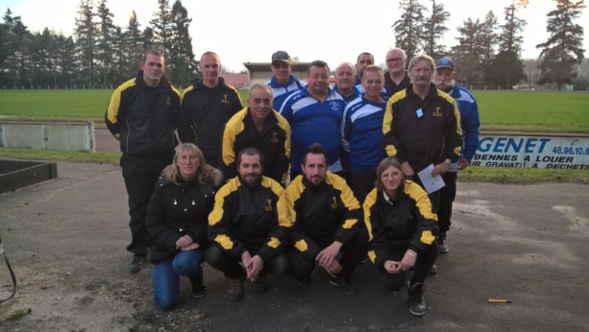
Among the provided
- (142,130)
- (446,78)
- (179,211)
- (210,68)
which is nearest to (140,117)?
(142,130)

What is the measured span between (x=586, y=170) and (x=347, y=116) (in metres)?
8.35

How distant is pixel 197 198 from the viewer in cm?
426

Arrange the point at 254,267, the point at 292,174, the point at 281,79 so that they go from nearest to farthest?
the point at 254,267, the point at 292,174, the point at 281,79

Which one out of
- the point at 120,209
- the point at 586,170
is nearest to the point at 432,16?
the point at 586,170

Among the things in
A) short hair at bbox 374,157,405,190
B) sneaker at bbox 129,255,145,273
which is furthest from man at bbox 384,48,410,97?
sneaker at bbox 129,255,145,273

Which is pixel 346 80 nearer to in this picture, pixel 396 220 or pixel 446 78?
pixel 446 78

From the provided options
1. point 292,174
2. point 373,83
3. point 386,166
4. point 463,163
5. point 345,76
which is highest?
point 345,76

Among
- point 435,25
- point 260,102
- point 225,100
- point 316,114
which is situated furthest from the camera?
point 435,25

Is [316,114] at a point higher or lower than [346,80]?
lower

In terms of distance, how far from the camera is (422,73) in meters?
4.34

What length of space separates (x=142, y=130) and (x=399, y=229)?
2.98 metres

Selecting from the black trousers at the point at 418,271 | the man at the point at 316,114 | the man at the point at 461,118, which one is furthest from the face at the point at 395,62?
the black trousers at the point at 418,271

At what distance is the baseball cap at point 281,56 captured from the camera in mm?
5602

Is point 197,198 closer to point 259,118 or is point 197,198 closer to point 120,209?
point 259,118
